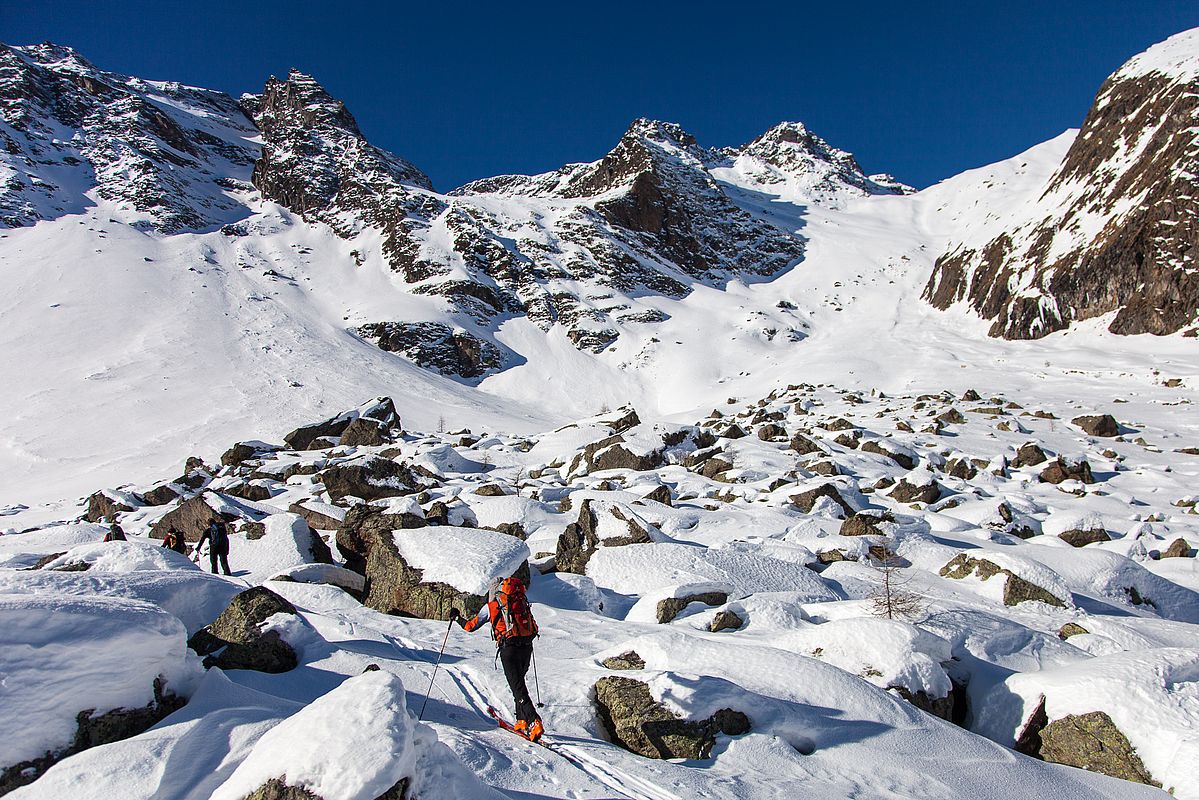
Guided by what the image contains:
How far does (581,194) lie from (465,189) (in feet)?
194

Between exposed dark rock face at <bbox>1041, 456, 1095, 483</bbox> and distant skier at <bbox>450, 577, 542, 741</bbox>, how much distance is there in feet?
67.5

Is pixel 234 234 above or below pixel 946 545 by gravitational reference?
above

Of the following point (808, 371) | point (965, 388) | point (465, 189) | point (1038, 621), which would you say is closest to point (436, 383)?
point (808, 371)

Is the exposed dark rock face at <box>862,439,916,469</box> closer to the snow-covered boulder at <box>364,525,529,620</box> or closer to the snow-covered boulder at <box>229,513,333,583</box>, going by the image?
the snow-covered boulder at <box>364,525,529,620</box>

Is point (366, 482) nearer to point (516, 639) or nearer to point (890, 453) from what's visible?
point (516, 639)

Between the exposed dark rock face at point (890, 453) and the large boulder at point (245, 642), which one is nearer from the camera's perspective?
the large boulder at point (245, 642)

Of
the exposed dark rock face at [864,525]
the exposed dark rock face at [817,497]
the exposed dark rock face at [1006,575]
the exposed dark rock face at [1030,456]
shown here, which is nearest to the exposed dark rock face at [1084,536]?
the exposed dark rock face at [864,525]

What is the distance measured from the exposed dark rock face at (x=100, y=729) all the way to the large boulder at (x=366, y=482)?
15921mm

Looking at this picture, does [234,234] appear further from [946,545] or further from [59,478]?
[946,545]

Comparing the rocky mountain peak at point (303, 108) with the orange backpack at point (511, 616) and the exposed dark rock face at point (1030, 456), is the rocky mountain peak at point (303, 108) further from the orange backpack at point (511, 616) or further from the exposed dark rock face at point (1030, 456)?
the orange backpack at point (511, 616)

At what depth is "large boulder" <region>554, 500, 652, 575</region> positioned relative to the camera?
1200 cm

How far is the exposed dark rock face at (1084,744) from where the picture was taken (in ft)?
17.0

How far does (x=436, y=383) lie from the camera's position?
52.7 meters

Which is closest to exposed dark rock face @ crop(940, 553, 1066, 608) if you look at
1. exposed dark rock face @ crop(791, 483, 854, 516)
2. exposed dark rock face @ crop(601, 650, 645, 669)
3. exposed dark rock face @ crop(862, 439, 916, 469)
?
exposed dark rock face @ crop(791, 483, 854, 516)
